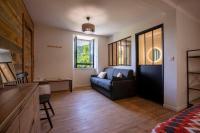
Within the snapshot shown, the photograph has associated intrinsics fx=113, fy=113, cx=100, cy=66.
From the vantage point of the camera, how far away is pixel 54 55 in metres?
4.70

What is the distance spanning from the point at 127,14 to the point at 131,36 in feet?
3.64

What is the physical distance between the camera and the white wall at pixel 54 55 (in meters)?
4.41

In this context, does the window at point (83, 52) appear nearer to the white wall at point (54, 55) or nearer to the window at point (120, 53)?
the white wall at point (54, 55)

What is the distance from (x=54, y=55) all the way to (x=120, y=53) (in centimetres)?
281

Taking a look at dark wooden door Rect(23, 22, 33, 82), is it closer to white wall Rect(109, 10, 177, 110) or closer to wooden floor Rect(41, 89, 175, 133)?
wooden floor Rect(41, 89, 175, 133)

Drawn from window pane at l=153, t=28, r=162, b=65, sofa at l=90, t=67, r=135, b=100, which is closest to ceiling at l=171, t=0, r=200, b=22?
window pane at l=153, t=28, r=162, b=65

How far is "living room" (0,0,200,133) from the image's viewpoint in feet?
7.13

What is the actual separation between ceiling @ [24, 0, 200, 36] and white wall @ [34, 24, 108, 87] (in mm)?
799

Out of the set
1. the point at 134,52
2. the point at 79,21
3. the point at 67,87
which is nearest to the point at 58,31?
the point at 79,21

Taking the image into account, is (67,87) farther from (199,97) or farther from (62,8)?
(199,97)

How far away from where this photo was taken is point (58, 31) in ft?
15.5

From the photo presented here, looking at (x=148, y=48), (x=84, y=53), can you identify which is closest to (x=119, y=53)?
(x=148, y=48)

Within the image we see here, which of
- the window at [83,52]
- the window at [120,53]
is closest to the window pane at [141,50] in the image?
the window at [120,53]

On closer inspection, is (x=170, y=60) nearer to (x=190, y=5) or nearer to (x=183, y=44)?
(x=183, y=44)
